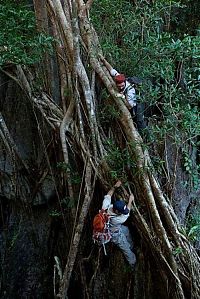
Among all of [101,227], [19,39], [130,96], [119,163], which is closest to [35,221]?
[101,227]

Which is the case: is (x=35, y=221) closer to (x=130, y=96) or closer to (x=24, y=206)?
(x=24, y=206)

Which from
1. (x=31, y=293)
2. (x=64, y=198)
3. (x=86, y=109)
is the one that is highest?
(x=86, y=109)

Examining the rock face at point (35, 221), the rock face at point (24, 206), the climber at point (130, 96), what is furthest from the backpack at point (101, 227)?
the rock face at point (24, 206)

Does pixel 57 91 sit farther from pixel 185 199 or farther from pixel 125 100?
A: pixel 185 199

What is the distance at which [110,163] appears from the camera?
3367 mm

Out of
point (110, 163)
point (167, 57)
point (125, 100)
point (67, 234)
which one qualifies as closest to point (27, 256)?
point (67, 234)

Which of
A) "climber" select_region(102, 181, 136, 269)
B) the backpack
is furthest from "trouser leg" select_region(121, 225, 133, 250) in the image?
the backpack

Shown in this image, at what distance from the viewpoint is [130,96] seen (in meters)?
3.32

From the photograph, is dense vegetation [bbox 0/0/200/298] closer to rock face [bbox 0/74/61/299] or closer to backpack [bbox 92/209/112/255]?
backpack [bbox 92/209/112/255]

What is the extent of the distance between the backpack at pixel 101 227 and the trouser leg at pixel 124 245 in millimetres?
77

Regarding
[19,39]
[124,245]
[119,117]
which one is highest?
[19,39]

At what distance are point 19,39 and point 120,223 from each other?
5.28 feet

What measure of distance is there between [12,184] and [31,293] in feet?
3.81

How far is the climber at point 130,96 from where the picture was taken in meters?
3.30
